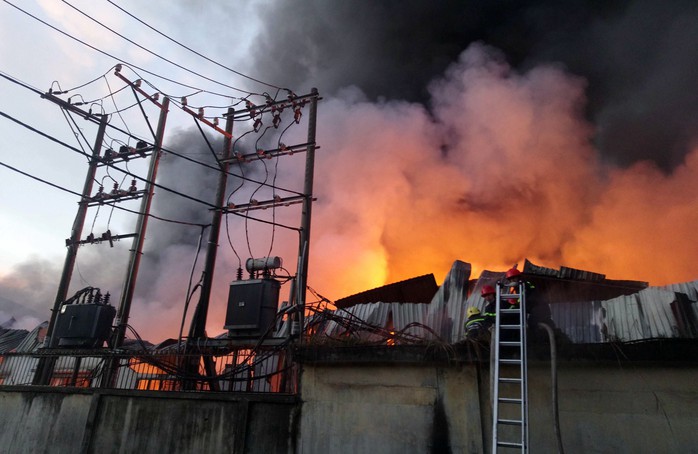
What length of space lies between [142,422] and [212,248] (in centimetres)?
503

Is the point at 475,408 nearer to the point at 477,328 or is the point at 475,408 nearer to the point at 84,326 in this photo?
the point at 477,328

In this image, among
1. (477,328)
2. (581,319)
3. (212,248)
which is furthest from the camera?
(212,248)

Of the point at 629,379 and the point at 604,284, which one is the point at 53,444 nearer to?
the point at 629,379

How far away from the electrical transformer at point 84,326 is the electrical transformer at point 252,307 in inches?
178

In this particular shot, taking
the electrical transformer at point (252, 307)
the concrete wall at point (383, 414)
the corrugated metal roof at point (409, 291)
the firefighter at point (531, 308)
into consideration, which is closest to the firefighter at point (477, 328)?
the concrete wall at point (383, 414)

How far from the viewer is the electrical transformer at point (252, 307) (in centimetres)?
1116

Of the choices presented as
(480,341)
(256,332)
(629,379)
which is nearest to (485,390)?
(480,341)

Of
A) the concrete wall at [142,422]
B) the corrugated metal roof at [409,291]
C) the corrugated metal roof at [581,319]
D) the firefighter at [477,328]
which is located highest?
the corrugated metal roof at [409,291]

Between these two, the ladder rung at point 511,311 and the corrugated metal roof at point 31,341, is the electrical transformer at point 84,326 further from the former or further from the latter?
the ladder rung at point 511,311

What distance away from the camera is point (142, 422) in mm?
9234

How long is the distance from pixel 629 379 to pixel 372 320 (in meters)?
6.31

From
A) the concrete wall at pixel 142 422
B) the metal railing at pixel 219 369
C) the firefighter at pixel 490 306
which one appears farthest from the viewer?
the metal railing at pixel 219 369

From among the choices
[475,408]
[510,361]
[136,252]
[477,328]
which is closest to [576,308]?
[477,328]

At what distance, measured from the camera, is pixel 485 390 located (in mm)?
6996
